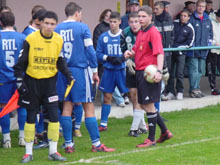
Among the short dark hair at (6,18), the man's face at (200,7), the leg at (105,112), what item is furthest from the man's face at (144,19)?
the man's face at (200,7)

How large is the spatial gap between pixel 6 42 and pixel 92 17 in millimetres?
5692

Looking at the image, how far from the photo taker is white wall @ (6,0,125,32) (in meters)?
13.0

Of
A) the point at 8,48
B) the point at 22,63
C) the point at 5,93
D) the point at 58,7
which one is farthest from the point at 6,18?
the point at 58,7

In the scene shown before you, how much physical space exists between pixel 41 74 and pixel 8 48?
1244 mm

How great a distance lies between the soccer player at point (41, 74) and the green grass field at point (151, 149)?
381mm

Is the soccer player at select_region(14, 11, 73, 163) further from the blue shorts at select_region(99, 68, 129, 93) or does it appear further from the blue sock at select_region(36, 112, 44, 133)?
the blue shorts at select_region(99, 68, 129, 93)

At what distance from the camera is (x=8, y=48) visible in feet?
29.3

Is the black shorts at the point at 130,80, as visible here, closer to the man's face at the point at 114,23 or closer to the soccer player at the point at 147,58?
the soccer player at the point at 147,58

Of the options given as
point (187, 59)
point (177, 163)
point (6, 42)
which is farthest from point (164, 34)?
point (177, 163)

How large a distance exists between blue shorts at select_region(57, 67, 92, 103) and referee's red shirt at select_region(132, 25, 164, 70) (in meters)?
0.84

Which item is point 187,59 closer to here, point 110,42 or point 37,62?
point 110,42

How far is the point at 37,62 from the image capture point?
25.8ft

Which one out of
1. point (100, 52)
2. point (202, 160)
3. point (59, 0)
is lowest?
point (202, 160)

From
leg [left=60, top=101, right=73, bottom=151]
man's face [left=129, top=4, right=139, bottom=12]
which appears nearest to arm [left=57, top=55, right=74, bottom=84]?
leg [left=60, top=101, right=73, bottom=151]
